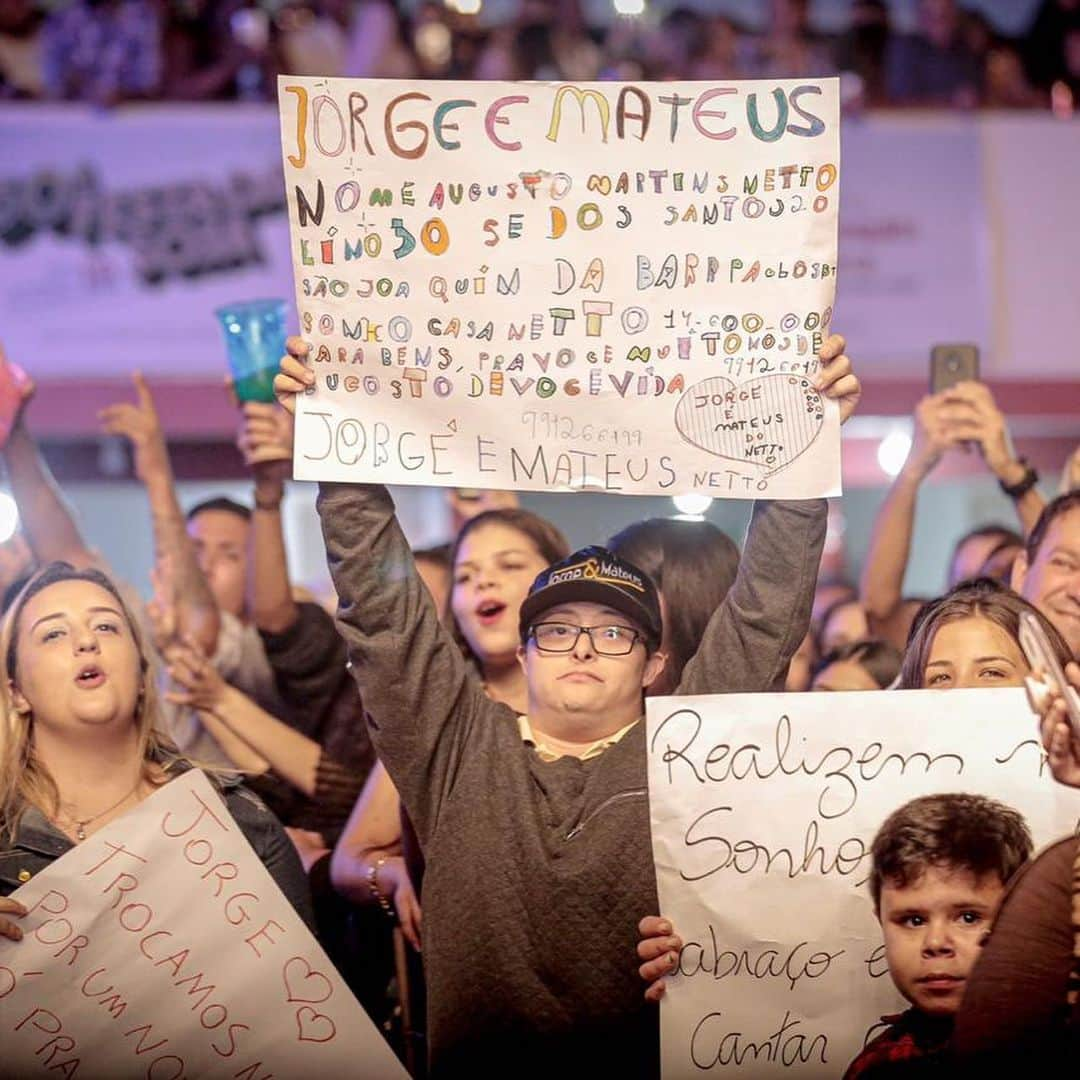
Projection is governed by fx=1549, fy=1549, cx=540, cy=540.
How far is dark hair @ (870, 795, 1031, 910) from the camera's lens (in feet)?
6.43

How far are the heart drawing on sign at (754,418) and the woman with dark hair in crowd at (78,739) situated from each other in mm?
833

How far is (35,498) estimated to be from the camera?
2904 millimetres

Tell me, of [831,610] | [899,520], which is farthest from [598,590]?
[831,610]

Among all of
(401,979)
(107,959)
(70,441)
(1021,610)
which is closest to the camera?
(107,959)

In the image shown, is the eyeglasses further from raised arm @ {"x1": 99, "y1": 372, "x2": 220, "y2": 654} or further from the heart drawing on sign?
raised arm @ {"x1": 99, "y1": 372, "x2": 220, "y2": 654}

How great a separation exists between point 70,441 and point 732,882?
4.76 m

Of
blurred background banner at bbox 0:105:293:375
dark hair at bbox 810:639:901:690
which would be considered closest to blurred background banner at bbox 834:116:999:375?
blurred background banner at bbox 0:105:293:375

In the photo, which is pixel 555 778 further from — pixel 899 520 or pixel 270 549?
pixel 899 520

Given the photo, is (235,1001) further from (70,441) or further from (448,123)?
(70,441)

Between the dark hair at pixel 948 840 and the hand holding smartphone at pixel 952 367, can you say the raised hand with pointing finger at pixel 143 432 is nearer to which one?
the hand holding smartphone at pixel 952 367

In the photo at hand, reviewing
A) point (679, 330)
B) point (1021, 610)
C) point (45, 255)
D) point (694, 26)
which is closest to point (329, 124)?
point (679, 330)

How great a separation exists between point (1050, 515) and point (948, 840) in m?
0.74

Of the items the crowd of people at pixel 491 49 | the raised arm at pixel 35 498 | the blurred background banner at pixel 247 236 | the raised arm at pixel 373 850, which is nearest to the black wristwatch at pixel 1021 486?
the raised arm at pixel 373 850

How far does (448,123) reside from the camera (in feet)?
7.00
